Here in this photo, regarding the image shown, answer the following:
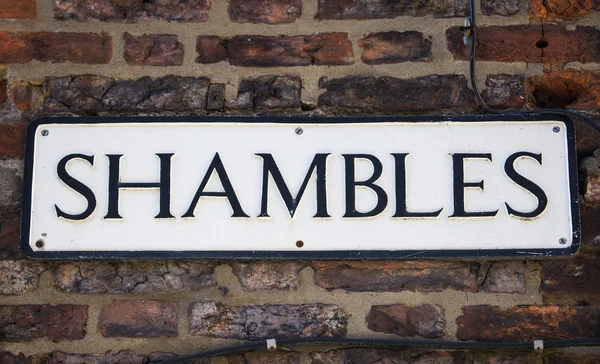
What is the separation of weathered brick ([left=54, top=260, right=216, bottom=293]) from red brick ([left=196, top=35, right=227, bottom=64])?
0.46 metres

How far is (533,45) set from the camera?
1.93 meters

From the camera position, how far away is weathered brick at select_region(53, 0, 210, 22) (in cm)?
195

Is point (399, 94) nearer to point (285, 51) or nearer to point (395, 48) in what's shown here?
point (395, 48)

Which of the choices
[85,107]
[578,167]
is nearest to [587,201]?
[578,167]

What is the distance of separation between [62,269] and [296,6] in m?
0.78

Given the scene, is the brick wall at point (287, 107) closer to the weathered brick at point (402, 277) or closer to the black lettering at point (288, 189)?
the weathered brick at point (402, 277)

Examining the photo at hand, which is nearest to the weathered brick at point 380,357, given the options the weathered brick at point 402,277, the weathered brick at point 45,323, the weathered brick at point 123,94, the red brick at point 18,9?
the weathered brick at point 402,277

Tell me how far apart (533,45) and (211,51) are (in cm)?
72

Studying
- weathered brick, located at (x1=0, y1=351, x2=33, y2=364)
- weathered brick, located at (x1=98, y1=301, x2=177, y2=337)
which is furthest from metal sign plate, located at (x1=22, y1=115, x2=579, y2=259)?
weathered brick, located at (x1=0, y1=351, x2=33, y2=364)

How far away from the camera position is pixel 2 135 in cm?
191

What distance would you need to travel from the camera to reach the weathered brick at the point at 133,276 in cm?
185

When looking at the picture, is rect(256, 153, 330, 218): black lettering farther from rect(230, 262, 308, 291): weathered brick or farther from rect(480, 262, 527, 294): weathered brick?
rect(480, 262, 527, 294): weathered brick

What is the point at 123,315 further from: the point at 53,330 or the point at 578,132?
the point at 578,132

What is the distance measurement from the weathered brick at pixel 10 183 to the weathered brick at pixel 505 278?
3.37ft
